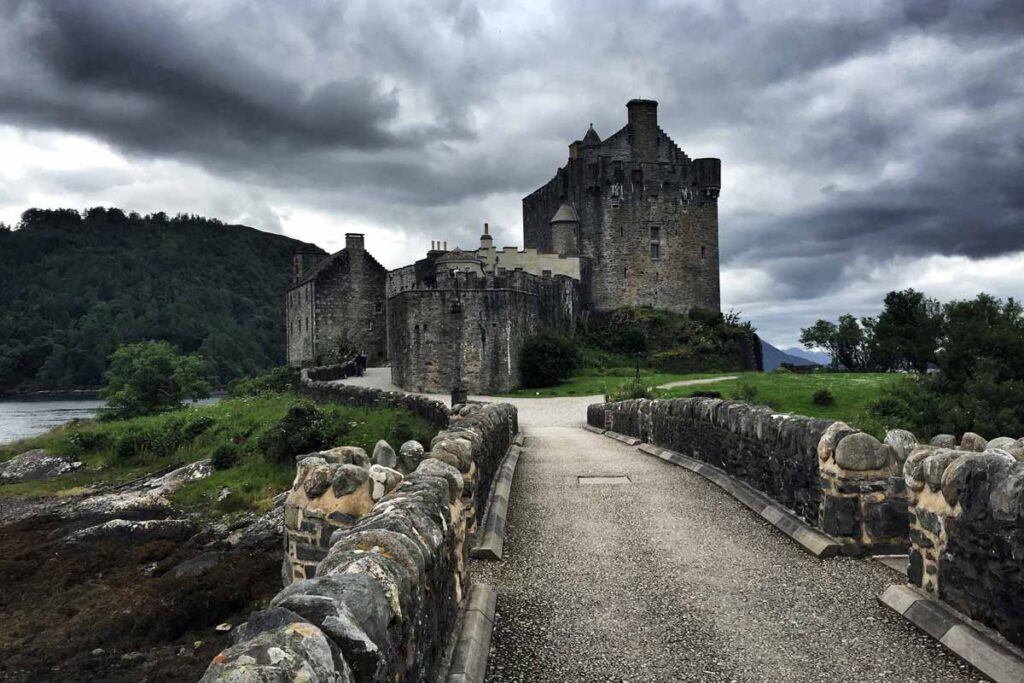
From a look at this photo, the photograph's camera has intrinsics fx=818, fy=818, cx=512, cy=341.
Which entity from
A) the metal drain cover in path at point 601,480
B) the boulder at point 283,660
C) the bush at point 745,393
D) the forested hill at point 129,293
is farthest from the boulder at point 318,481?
the forested hill at point 129,293

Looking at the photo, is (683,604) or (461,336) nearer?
(683,604)

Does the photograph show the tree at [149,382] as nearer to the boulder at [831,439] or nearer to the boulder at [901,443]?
the boulder at [831,439]

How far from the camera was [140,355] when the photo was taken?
46.8m

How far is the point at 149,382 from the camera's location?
44.2 metres

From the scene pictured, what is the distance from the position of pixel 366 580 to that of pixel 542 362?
36416mm

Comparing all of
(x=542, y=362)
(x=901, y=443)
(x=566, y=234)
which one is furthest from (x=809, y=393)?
(x=566, y=234)

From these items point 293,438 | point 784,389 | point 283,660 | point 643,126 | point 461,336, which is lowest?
point 293,438

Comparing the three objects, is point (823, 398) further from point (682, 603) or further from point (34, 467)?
point (34, 467)

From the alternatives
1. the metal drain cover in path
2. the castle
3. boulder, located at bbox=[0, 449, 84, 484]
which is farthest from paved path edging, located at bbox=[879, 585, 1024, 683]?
the castle

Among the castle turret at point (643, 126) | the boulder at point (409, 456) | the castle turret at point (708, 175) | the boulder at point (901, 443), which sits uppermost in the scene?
the castle turret at point (643, 126)

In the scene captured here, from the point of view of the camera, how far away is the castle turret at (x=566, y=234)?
59969 millimetres

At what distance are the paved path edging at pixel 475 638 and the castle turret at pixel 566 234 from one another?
2132 inches

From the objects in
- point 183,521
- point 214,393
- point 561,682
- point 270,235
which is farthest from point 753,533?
point 270,235

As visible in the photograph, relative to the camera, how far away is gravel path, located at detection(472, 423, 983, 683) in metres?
5.19
